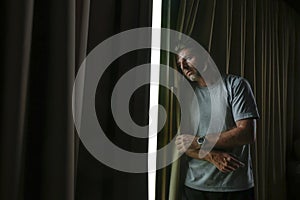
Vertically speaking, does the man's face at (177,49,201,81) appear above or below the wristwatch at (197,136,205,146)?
above

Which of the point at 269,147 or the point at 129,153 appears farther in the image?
the point at 269,147

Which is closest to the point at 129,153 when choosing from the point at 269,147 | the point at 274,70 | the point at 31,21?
the point at 31,21

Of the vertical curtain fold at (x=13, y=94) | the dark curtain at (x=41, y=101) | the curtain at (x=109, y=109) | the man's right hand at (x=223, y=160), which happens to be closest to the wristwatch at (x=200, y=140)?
the man's right hand at (x=223, y=160)

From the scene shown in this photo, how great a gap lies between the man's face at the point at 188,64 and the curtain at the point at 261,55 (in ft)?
0.42

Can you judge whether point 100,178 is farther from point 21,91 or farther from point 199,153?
point 199,153

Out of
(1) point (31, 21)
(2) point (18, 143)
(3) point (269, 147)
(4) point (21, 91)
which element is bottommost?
(3) point (269, 147)

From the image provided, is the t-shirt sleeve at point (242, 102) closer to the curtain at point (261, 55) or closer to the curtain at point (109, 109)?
the curtain at point (261, 55)

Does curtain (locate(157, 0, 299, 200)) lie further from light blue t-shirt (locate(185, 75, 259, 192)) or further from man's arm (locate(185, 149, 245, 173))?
man's arm (locate(185, 149, 245, 173))

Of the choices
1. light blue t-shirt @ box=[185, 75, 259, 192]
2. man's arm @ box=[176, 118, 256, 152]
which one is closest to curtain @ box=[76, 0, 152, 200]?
man's arm @ box=[176, 118, 256, 152]

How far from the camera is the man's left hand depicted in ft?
6.34

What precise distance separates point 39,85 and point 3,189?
1.14 ft

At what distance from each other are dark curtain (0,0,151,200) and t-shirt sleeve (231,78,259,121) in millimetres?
1181

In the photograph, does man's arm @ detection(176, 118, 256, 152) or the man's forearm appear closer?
man's arm @ detection(176, 118, 256, 152)

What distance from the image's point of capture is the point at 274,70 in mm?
3035
